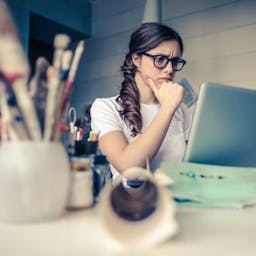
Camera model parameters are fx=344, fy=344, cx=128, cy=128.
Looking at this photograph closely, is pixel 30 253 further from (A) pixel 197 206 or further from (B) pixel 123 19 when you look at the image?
(B) pixel 123 19

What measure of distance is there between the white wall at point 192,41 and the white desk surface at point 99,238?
210 cm

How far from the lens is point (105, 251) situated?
1.25 feet

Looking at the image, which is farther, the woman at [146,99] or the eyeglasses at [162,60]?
the eyeglasses at [162,60]

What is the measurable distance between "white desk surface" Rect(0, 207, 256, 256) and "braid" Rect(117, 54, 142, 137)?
825mm

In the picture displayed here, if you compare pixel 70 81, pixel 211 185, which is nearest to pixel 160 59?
pixel 211 185

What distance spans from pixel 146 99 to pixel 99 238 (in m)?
1.12

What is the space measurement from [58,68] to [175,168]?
40 cm

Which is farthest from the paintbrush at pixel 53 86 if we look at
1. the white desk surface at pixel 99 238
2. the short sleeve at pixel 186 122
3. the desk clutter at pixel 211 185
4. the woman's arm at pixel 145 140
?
the short sleeve at pixel 186 122

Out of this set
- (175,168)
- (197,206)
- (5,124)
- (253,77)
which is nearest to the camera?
(5,124)

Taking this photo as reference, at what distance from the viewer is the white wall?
2512 millimetres

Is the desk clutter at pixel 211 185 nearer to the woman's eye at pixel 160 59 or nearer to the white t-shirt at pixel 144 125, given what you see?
the white t-shirt at pixel 144 125

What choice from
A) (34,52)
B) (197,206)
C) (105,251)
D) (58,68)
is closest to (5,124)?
(58,68)

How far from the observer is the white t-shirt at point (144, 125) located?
1.30m

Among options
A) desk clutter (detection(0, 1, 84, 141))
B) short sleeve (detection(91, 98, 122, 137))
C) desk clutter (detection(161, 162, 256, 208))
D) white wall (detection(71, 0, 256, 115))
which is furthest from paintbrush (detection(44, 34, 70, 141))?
white wall (detection(71, 0, 256, 115))
